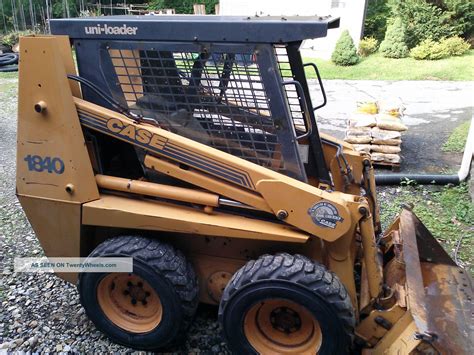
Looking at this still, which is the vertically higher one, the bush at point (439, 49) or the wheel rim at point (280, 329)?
the wheel rim at point (280, 329)

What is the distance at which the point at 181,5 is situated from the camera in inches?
1147

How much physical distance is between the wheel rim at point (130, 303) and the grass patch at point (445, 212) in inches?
112

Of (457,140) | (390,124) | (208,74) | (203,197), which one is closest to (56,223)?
(203,197)

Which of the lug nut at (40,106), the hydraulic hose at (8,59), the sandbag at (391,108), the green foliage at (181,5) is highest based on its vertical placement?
the lug nut at (40,106)

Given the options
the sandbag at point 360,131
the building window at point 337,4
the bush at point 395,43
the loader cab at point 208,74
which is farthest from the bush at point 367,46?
the loader cab at point 208,74

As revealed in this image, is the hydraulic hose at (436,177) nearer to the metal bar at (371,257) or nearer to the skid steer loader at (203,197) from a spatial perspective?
the skid steer loader at (203,197)

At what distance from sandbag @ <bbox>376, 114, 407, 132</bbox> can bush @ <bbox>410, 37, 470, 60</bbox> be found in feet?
35.5

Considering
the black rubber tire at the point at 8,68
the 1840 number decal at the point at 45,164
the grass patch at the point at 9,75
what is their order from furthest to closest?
1. the black rubber tire at the point at 8,68
2. the grass patch at the point at 9,75
3. the 1840 number decal at the point at 45,164

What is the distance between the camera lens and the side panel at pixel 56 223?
9.61ft

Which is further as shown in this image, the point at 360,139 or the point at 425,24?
the point at 425,24

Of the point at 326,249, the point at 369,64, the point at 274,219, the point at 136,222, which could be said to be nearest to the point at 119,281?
the point at 136,222

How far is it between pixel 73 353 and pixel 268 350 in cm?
132

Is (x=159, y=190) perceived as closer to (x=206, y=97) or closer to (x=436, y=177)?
(x=206, y=97)

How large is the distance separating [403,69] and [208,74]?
14043mm
